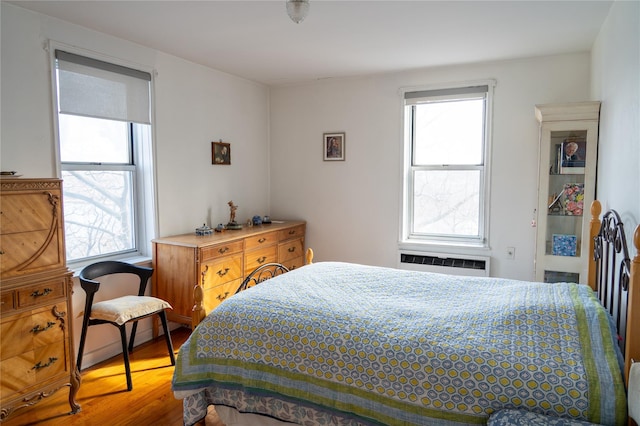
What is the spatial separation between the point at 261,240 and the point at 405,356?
2.53 metres

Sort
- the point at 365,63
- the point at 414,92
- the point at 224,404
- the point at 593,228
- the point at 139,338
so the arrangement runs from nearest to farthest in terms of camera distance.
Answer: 1. the point at 224,404
2. the point at 593,228
3. the point at 139,338
4. the point at 365,63
5. the point at 414,92

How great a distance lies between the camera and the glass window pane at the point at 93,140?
9.93 ft

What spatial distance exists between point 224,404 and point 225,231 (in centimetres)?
212

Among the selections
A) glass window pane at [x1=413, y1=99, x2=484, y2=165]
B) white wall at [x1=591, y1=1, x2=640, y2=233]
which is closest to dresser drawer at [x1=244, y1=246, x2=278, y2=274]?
glass window pane at [x1=413, y1=99, x2=484, y2=165]

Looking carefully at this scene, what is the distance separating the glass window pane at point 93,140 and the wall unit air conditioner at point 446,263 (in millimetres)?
2836

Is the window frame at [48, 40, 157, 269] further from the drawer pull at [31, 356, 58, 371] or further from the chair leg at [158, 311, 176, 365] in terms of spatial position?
the drawer pull at [31, 356, 58, 371]

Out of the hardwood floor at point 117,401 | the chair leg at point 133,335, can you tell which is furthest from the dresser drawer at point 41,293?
the chair leg at point 133,335

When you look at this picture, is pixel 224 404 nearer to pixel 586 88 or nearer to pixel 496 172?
pixel 496 172

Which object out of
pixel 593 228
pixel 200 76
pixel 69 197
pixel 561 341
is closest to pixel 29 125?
pixel 69 197

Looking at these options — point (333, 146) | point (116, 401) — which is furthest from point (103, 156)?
point (333, 146)

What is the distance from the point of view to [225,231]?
13.2ft

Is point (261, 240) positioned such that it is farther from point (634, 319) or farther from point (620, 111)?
point (634, 319)

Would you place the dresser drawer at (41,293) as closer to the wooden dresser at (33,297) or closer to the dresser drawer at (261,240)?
the wooden dresser at (33,297)

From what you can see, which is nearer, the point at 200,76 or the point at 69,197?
the point at 69,197
